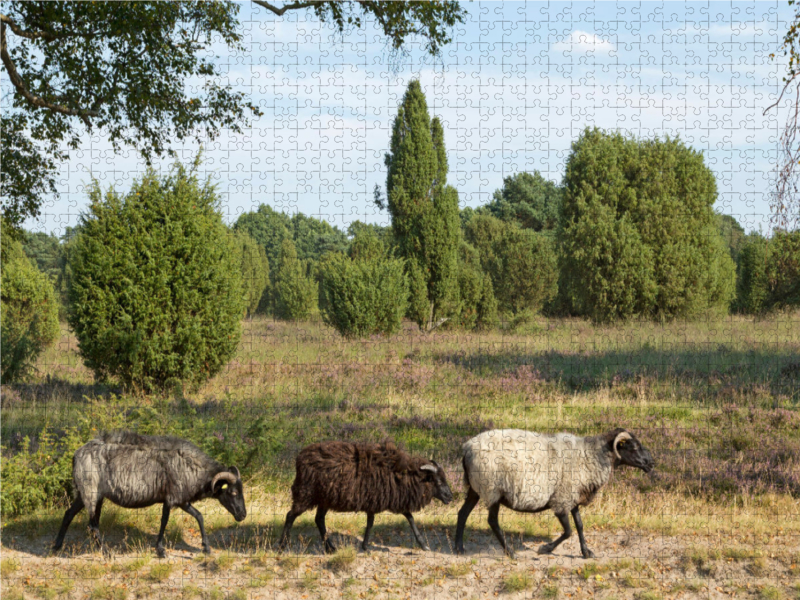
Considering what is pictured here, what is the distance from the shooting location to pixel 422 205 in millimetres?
35656

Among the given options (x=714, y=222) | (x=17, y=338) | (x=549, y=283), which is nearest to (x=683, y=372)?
(x=17, y=338)

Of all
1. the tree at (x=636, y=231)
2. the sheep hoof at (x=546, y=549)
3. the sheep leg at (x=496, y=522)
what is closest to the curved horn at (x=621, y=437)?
the sheep hoof at (x=546, y=549)

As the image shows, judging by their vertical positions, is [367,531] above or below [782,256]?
below

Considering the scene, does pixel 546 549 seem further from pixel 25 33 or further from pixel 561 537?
pixel 25 33

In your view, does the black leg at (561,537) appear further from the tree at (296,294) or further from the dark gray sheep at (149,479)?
the tree at (296,294)

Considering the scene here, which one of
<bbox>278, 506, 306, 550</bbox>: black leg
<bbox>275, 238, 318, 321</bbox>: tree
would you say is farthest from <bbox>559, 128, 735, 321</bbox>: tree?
<bbox>278, 506, 306, 550</bbox>: black leg

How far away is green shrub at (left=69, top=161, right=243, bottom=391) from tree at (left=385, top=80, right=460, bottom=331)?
17.7 metres

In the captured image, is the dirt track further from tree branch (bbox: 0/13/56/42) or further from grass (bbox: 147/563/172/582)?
tree branch (bbox: 0/13/56/42)

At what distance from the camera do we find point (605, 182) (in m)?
39.3

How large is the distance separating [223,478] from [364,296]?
22258 millimetres

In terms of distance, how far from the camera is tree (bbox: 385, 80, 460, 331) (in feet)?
116

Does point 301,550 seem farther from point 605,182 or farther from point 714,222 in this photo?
point 714,222

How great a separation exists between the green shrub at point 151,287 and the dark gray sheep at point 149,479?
355 inches

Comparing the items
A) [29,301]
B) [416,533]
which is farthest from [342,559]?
[29,301]
